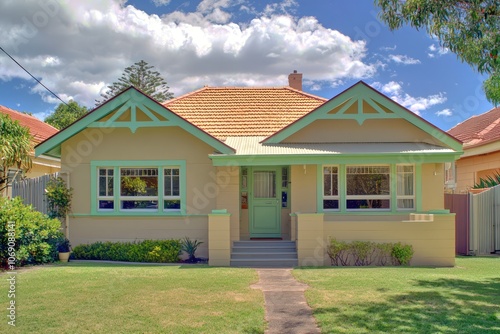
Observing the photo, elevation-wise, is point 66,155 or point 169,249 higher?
point 66,155

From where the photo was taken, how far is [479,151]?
63.9 feet

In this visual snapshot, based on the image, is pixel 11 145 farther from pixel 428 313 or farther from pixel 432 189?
pixel 432 189

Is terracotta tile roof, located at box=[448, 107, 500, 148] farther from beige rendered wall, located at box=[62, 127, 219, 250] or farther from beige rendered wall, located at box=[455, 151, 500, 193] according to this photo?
beige rendered wall, located at box=[62, 127, 219, 250]

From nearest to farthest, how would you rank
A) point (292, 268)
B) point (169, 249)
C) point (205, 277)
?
1. point (205, 277)
2. point (292, 268)
3. point (169, 249)

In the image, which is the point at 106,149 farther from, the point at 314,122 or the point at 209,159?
the point at 314,122

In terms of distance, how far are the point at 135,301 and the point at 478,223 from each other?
39.6ft

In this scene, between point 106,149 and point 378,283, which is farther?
point 106,149

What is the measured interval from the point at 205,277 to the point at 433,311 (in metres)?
5.15

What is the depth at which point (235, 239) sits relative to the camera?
47.5ft

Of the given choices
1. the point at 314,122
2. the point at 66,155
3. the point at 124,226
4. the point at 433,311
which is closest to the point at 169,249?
the point at 124,226

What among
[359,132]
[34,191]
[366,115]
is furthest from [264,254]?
[34,191]

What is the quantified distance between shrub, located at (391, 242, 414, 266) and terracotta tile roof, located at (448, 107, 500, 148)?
807 centimetres

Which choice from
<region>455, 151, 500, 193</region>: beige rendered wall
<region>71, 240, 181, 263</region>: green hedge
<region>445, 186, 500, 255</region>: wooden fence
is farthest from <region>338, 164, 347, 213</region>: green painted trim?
<region>455, 151, 500, 193</region>: beige rendered wall

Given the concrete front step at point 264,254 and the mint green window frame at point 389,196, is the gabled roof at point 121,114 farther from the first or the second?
the mint green window frame at point 389,196
